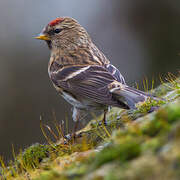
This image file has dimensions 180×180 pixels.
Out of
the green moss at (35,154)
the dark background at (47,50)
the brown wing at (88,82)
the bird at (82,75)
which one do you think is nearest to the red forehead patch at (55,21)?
the bird at (82,75)

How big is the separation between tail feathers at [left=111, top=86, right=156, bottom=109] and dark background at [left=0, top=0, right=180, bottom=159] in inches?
290

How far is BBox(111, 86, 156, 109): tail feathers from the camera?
4273 millimetres

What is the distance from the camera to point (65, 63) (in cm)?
587

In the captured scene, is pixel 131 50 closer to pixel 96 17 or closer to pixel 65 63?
pixel 96 17

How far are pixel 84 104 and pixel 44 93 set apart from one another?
8485 mm

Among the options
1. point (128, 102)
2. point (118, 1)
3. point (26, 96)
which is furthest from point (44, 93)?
point (128, 102)

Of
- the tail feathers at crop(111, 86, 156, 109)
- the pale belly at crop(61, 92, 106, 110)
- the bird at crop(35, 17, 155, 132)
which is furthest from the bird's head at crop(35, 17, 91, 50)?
the tail feathers at crop(111, 86, 156, 109)

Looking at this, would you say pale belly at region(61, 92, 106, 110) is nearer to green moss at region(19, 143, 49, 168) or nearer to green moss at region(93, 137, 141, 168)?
green moss at region(19, 143, 49, 168)

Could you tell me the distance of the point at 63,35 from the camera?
6.47 m

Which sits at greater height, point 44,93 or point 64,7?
point 64,7

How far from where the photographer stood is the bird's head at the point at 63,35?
6.40 meters

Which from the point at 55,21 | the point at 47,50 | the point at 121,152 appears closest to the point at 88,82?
the point at 55,21

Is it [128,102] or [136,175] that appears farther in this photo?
[128,102]

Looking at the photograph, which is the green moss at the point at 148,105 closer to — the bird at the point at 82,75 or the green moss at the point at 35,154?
the bird at the point at 82,75
